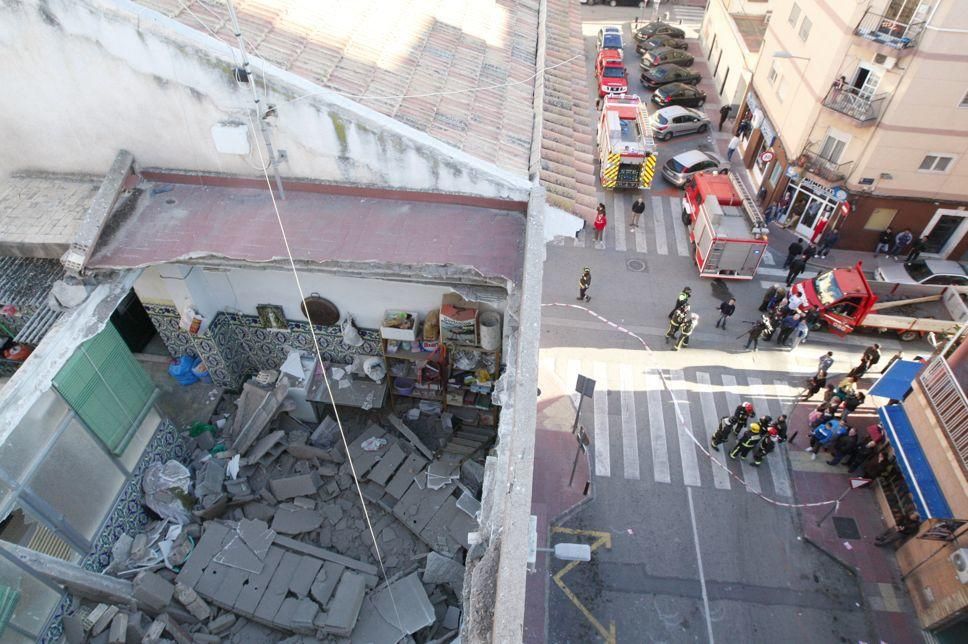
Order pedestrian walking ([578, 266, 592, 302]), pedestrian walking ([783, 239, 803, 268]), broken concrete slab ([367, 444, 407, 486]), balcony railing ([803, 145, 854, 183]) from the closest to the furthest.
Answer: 1. broken concrete slab ([367, 444, 407, 486])
2. pedestrian walking ([578, 266, 592, 302])
3. pedestrian walking ([783, 239, 803, 268])
4. balcony railing ([803, 145, 854, 183])

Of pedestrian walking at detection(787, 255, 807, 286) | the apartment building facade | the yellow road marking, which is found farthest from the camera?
pedestrian walking at detection(787, 255, 807, 286)

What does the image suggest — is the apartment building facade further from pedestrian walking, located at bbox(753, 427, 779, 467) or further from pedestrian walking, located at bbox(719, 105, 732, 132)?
pedestrian walking, located at bbox(753, 427, 779, 467)

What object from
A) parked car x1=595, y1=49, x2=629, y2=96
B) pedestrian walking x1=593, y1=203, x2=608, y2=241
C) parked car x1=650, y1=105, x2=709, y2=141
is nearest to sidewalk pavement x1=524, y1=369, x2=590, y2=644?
pedestrian walking x1=593, y1=203, x2=608, y2=241

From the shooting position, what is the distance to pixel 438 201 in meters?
8.78

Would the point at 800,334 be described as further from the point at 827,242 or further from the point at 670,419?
the point at 670,419

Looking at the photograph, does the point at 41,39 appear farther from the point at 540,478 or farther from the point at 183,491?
the point at 540,478

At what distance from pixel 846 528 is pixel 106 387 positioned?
15919 millimetres

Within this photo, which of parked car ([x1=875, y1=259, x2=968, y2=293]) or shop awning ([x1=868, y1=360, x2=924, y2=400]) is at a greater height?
parked car ([x1=875, y1=259, x2=968, y2=293])

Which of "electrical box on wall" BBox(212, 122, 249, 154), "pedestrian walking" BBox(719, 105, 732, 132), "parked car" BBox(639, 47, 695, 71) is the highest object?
"parked car" BBox(639, 47, 695, 71)

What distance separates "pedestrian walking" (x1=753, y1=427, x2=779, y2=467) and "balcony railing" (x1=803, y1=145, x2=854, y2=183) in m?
10.9

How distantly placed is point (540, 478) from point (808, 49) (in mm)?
18391

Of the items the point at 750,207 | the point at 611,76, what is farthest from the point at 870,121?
the point at 611,76

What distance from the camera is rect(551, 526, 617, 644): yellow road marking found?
12.0 meters

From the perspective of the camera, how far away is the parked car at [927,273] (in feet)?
61.4
